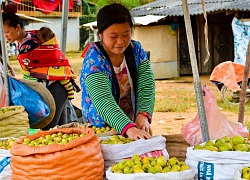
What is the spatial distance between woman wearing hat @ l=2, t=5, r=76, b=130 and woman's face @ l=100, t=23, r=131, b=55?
200 centimetres

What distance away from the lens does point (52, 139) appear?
2721 mm

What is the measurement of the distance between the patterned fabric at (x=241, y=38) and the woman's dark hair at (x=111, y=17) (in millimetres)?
10831

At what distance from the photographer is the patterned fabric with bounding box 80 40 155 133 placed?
9.56 feet

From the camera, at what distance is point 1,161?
283 cm

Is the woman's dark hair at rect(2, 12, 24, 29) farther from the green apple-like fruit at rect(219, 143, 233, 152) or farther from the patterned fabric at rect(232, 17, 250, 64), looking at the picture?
the patterned fabric at rect(232, 17, 250, 64)

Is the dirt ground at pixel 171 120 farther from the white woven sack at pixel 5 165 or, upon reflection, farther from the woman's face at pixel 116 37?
the white woven sack at pixel 5 165

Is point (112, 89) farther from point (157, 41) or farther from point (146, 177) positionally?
point (157, 41)

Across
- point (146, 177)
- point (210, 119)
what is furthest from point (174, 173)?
point (210, 119)

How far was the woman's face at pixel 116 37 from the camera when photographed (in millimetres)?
3045

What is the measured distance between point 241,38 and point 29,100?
1015 centimetres

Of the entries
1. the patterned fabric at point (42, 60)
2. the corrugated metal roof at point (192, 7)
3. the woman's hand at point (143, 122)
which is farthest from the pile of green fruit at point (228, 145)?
the corrugated metal roof at point (192, 7)

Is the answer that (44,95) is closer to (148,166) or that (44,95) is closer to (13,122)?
(13,122)

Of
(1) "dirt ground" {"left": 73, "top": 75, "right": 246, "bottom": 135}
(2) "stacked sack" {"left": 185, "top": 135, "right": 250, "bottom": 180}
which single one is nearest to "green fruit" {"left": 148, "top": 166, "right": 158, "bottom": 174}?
(2) "stacked sack" {"left": 185, "top": 135, "right": 250, "bottom": 180}

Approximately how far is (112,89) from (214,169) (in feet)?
3.26
